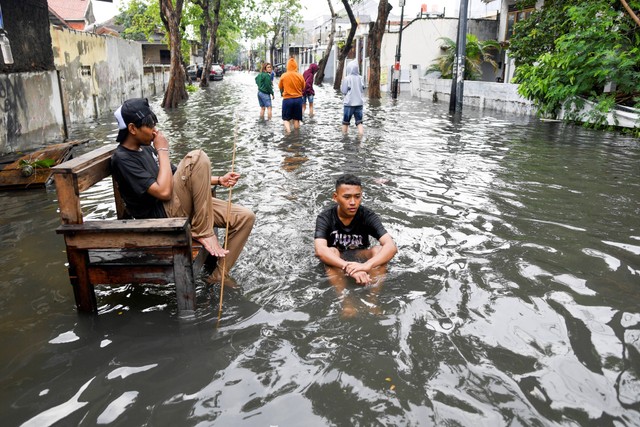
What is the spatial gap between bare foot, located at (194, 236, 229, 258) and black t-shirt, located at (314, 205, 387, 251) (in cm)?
96

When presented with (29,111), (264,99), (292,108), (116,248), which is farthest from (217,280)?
(264,99)

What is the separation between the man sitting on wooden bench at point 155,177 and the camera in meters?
3.93

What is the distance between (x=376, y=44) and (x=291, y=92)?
487 inches

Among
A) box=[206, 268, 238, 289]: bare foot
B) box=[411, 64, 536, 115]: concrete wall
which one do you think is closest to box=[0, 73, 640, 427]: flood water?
box=[206, 268, 238, 289]: bare foot

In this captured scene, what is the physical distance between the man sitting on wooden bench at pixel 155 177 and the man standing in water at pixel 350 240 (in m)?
0.96

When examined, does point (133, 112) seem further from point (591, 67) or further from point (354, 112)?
point (591, 67)

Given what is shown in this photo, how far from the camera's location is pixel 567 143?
38.2 feet

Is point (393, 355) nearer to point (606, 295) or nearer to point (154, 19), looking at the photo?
point (606, 295)

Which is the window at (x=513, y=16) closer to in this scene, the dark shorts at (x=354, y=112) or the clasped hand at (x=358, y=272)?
the dark shorts at (x=354, y=112)

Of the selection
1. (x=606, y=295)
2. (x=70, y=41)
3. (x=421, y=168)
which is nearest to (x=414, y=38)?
(x=70, y=41)

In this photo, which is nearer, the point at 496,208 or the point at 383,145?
the point at 496,208

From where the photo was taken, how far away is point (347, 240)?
4.93 meters

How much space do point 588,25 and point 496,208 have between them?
11015 mm

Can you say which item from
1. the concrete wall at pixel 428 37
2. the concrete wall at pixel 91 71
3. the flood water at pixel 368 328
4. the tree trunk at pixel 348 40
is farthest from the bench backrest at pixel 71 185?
the concrete wall at pixel 428 37
